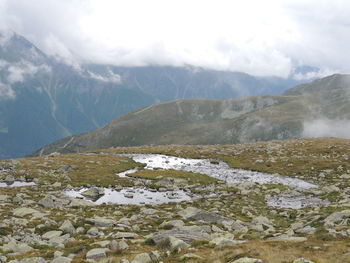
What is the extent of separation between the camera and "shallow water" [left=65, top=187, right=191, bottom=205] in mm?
43494

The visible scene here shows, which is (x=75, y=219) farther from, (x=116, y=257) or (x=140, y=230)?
(x=116, y=257)

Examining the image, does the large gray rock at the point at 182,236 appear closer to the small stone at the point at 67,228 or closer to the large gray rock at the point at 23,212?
the small stone at the point at 67,228

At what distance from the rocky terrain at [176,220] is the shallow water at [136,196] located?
80 cm

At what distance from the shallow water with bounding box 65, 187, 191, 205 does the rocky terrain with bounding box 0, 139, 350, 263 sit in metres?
0.80

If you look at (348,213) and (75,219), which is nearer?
(348,213)

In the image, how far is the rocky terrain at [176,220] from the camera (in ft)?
61.4

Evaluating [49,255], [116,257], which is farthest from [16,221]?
[116,257]

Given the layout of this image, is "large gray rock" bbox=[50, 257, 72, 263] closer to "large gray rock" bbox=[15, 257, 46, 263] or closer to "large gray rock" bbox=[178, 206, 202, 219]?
"large gray rock" bbox=[15, 257, 46, 263]

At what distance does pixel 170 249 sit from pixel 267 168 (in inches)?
2171

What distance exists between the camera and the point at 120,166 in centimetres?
7612

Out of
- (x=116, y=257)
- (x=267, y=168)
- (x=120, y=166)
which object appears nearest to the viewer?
(x=116, y=257)

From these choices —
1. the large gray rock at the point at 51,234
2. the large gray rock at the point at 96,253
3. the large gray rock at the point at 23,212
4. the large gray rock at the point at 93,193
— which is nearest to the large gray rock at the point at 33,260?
the large gray rock at the point at 96,253

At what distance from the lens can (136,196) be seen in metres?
46.8

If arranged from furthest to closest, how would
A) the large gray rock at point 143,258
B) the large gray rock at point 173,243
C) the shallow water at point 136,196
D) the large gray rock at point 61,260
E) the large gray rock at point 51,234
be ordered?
the shallow water at point 136,196 → the large gray rock at point 51,234 → the large gray rock at point 173,243 → the large gray rock at point 61,260 → the large gray rock at point 143,258
